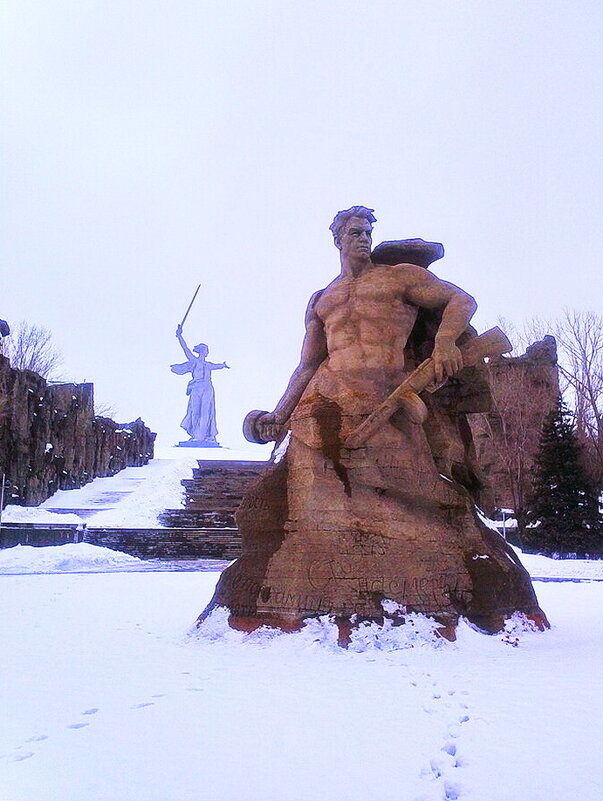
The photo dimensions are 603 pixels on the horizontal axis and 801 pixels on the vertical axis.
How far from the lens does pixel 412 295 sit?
523 centimetres

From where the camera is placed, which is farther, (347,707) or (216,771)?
(347,707)

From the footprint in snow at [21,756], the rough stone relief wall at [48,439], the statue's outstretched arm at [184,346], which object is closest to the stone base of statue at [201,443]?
the statue's outstretched arm at [184,346]

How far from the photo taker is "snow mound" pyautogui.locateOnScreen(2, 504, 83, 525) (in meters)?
15.6

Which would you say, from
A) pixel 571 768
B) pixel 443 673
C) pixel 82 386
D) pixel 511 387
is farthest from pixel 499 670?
pixel 82 386

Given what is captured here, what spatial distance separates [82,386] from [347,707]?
85.7 feet

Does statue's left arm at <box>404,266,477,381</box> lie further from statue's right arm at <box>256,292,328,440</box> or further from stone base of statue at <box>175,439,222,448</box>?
stone base of statue at <box>175,439,222,448</box>

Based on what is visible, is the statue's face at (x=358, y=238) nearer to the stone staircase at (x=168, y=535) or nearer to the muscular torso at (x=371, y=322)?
the muscular torso at (x=371, y=322)

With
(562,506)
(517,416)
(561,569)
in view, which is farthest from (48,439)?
(517,416)

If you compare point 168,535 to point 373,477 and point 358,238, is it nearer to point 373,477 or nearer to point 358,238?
point 358,238

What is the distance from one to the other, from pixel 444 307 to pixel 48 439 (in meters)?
18.5

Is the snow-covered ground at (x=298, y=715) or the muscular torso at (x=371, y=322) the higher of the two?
the muscular torso at (x=371, y=322)

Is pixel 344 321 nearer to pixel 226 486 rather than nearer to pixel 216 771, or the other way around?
pixel 216 771

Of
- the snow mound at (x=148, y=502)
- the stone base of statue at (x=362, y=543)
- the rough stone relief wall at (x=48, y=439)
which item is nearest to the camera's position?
the stone base of statue at (x=362, y=543)

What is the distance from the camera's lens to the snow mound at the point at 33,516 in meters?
15.6
